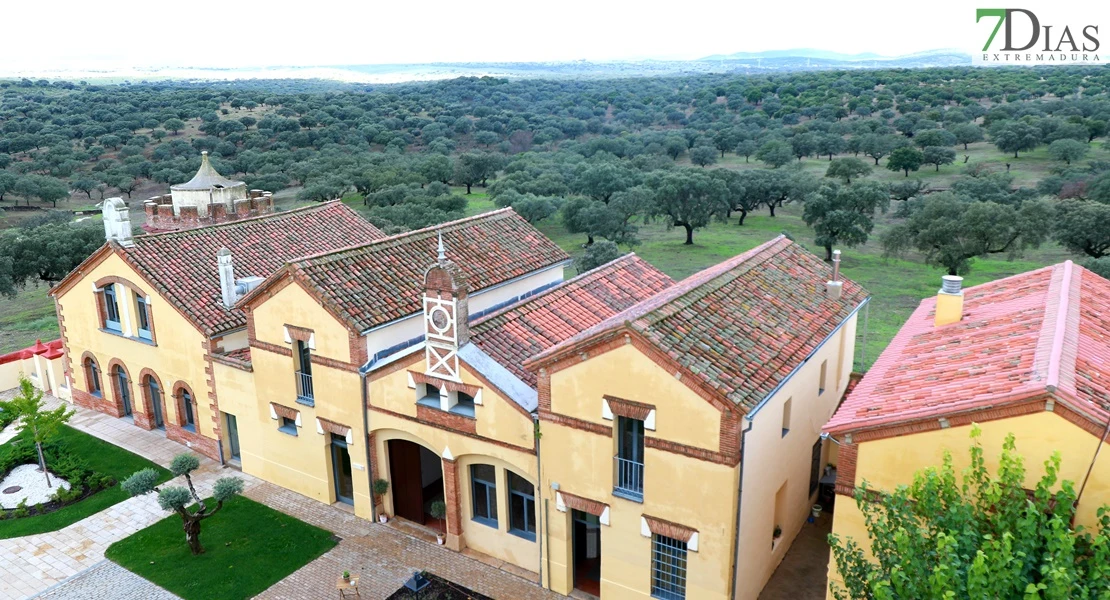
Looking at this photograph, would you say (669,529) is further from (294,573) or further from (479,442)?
(294,573)

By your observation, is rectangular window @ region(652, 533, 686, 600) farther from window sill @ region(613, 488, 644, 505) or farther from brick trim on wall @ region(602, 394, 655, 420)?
brick trim on wall @ region(602, 394, 655, 420)

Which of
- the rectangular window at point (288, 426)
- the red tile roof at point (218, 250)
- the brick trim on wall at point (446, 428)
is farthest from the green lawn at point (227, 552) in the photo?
the red tile roof at point (218, 250)

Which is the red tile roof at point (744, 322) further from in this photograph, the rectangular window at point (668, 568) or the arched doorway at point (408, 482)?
the arched doorway at point (408, 482)

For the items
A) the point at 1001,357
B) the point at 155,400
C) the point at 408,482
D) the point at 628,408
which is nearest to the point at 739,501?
the point at 628,408

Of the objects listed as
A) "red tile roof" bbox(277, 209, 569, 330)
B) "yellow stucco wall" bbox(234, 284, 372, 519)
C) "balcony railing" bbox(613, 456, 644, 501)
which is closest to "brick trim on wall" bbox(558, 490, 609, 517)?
"balcony railing" bbox(613, 456, 644, 501)

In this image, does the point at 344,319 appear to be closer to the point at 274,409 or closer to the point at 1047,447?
the point at 274,409
